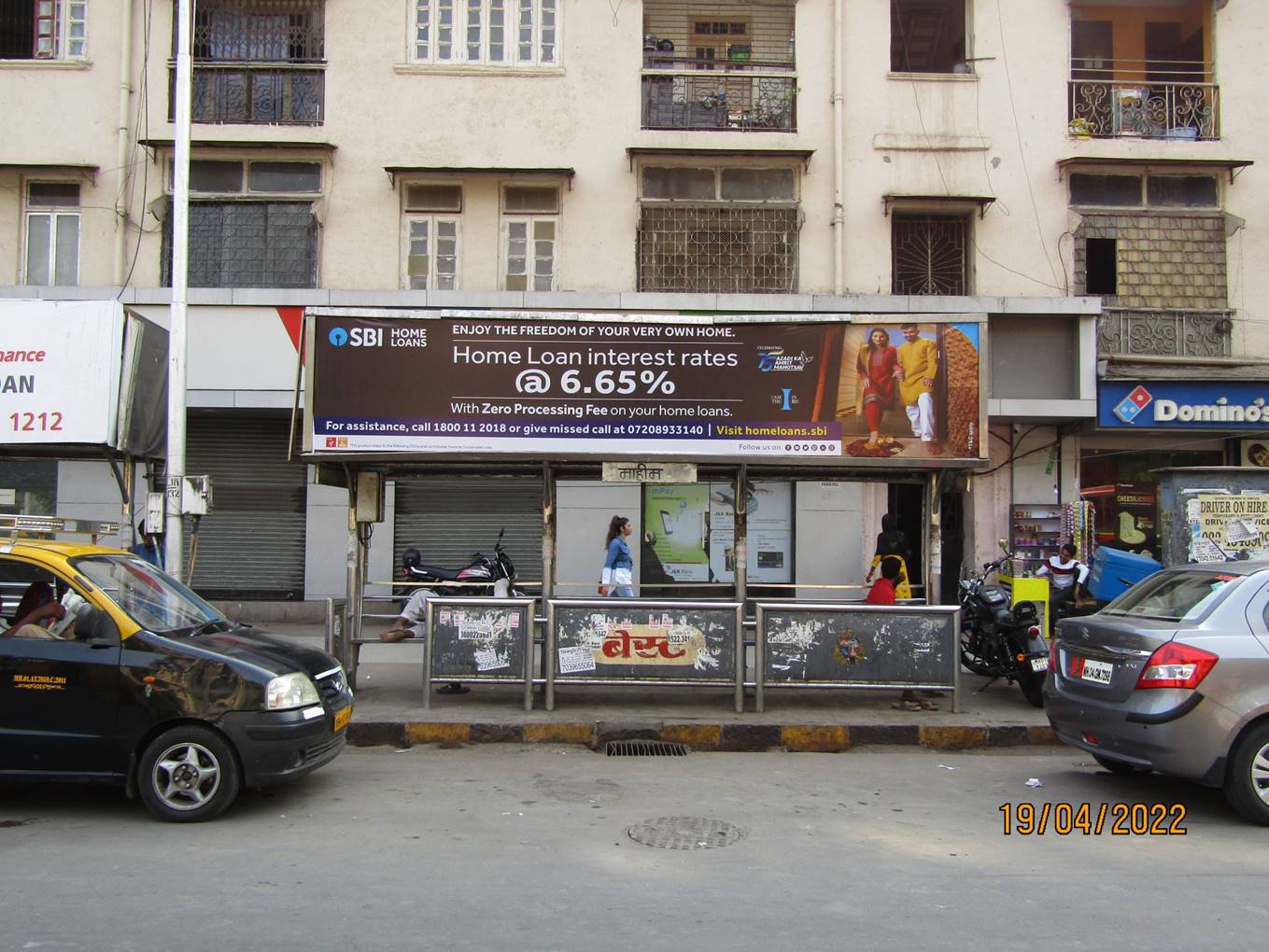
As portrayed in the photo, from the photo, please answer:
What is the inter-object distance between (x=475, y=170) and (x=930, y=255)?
288 inches

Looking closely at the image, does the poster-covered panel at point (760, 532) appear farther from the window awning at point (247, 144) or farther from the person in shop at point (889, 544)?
the window awning at point (247, 144)

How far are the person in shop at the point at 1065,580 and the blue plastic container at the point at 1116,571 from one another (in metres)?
0.22

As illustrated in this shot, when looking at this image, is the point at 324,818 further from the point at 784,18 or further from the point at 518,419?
the point at 784,18

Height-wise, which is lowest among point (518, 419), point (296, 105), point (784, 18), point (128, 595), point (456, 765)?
point (456, 765)

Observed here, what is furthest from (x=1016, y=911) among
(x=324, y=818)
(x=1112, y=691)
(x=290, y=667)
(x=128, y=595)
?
(x=128, y=595)

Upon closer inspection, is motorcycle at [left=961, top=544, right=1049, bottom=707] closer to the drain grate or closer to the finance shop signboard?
the finance shop signboard

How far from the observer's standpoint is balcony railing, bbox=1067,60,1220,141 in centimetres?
1583

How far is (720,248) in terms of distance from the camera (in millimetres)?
15609

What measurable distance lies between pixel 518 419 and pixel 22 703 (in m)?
4.46

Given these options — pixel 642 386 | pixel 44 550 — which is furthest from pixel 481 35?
pixel 44 550

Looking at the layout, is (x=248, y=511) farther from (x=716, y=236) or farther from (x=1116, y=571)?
(x=1116, y=571)

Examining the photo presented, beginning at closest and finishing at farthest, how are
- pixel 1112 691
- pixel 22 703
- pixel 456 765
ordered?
pixel 22 703, pixel 1112 691, pixel 456 765

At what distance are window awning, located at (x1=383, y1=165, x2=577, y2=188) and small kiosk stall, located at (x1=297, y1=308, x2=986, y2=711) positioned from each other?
6.82m

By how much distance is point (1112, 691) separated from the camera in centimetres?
654
